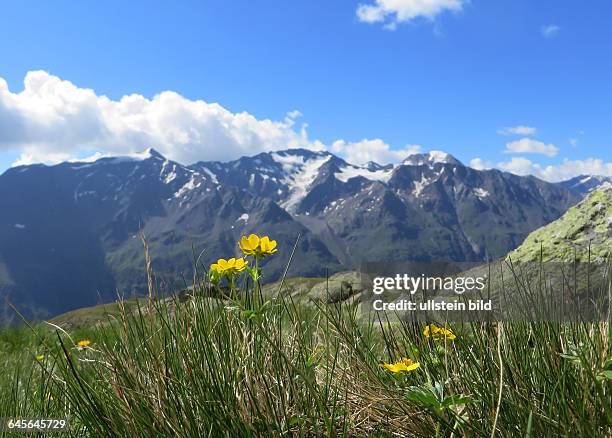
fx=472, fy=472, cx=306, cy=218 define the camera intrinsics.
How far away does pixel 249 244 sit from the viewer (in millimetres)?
2436

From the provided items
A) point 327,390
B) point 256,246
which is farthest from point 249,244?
point 327,390

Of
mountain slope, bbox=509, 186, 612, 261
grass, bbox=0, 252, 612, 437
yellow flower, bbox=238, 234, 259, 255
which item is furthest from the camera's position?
mountain slope, bbox=509, 186, 612, 261

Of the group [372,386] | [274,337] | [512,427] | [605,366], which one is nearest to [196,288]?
[274,337]

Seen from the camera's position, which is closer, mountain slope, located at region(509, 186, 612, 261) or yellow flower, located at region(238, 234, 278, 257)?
yellow flower, located at region(238, 234, 278, 257)

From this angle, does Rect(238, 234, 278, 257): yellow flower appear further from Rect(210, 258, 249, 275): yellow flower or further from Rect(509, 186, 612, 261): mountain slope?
Rect(509, 186, 612, 261): mountain slope

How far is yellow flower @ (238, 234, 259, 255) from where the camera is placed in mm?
2395

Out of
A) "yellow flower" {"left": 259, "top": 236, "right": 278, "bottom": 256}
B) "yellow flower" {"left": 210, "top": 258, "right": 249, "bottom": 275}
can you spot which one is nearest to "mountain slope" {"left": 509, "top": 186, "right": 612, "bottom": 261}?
"yellow flower" {"left": 259, "top": 236, "right": 278, "bottom": 256}

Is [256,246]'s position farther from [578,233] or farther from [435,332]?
[578,233]

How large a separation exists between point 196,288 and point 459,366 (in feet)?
4.97

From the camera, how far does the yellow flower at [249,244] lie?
2395 millimetres

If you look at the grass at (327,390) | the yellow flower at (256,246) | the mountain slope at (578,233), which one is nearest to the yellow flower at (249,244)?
the yellow flower at (256,246)

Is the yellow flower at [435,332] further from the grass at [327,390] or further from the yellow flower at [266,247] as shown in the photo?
the yellow flower at [266,247]

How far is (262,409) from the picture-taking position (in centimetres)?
195

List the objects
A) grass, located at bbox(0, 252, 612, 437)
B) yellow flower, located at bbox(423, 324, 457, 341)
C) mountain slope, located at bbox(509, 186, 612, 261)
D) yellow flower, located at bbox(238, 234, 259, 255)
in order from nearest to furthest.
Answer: grass, located at bbox(0, 252, 612, 437)
yellow flower, located at bbox(238, 234, 259, 255)
yellow flower, located at bbox(423, 324, 457, 341)
mountain slope, located at bbox(509, 186, 612, 261)
